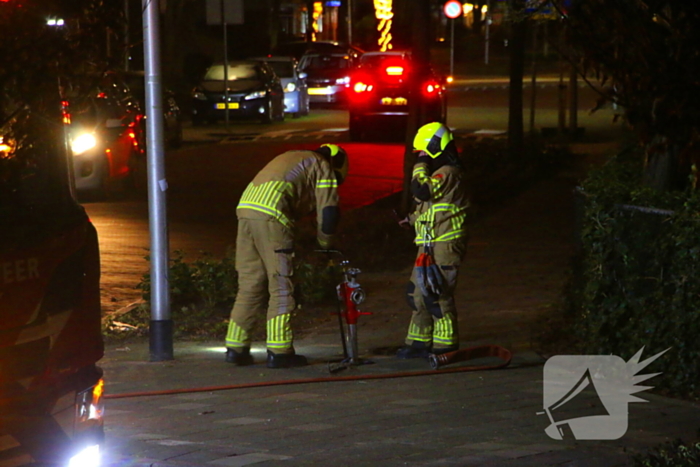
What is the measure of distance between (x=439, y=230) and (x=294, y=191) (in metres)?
1.10

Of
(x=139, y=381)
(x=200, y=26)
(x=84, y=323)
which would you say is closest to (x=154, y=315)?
(x=139, y=381)

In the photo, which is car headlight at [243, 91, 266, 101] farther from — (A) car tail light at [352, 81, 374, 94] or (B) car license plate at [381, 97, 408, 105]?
(B) car license plate at [381, 97, 408, 105]

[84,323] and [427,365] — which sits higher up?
[84,323]

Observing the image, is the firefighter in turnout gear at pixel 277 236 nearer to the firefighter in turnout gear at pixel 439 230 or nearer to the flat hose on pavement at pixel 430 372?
the flat hose on pavement at pixel 430 372

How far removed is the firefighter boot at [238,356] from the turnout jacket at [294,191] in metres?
0.93

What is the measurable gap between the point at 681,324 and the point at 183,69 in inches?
1255

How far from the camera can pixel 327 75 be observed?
32.0 m

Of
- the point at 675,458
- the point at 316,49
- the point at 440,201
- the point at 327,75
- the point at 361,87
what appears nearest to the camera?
the point at 675,458

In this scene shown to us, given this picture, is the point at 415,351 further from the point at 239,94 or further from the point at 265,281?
the point at 239,94

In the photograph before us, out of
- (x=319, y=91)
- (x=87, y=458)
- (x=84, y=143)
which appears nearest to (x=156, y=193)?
(x=87, y=458)

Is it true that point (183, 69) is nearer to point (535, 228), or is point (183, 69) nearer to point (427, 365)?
point (535, 228)

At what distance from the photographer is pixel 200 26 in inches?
1558

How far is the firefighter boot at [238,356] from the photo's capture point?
8.02 m

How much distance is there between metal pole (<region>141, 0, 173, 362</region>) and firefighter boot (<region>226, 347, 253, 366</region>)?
1.46 ft
